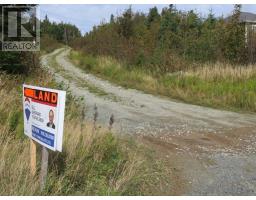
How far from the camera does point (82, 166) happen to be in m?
4.56

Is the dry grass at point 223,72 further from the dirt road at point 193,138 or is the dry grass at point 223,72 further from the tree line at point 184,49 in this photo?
the dirt road at point 193,138

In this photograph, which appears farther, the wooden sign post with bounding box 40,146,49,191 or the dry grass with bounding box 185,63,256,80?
the dry grass with bounding box 185,63,256,80

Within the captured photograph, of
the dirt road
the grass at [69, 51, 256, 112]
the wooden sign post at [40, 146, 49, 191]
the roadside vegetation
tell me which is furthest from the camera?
the roadside vegetation

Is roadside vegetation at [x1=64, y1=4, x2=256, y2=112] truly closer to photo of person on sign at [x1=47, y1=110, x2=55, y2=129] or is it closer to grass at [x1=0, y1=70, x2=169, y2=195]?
→ grass at [x1=0, y1=70, x2=169, y2=195]

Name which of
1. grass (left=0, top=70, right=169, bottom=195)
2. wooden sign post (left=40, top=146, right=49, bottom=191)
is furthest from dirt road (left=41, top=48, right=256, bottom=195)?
wooden sign post (left=40, top=146, right=49, bottom=191)

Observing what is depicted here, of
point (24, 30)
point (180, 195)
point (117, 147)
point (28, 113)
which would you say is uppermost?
point (24, 30)

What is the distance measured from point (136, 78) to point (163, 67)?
1189 millimetres

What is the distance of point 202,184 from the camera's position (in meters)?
4.88

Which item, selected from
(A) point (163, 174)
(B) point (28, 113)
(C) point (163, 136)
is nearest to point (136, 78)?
(C) point (163, 136)

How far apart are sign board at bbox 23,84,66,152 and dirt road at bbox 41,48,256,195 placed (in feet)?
5.54

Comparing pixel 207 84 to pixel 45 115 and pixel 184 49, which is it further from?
pixel 45 115

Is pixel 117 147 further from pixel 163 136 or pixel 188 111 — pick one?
pixel 188 111

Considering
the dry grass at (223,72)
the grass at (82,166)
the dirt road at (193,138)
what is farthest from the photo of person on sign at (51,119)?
the dry grass at (223,72)

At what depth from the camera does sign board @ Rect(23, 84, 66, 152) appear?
3445 mm
